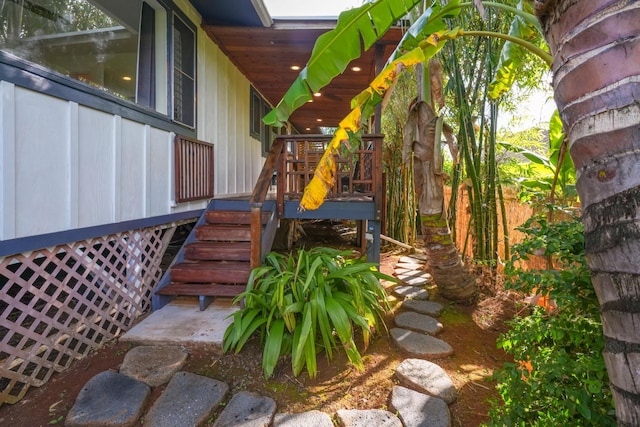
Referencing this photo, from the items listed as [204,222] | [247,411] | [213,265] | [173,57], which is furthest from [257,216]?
[173,57]

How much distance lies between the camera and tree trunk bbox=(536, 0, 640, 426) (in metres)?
0.82

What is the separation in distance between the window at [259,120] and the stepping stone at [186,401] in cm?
Answer: 614

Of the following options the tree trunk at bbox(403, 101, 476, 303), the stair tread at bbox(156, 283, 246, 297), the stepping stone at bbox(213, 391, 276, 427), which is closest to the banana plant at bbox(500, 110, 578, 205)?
the tree trunk at bbox(403, 101, 476, 303)

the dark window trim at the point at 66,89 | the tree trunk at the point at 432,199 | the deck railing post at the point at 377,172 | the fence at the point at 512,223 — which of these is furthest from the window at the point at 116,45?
the fence at the point at 512,223

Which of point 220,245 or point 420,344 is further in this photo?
point 220,245

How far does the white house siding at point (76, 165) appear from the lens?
7.42ft

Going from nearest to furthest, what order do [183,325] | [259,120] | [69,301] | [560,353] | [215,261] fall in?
[560,353] < [69,301] < [183,325] < [215,261] < [259,120]

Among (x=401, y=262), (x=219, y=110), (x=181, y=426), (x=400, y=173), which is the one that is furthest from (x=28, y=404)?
(x=400, y=173)

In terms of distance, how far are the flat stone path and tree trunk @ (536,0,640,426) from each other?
1511 millimetres

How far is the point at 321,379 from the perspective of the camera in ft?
8.25

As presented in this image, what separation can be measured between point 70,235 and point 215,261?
1.64 metres

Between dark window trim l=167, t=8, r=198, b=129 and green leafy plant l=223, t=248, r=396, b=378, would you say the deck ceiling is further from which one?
green leafy plant l=223, t=248, r=396, b=378

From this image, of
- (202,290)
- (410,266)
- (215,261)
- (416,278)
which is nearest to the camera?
(202,290)

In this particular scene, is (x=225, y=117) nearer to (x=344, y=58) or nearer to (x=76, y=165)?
(x=76, y=165)
